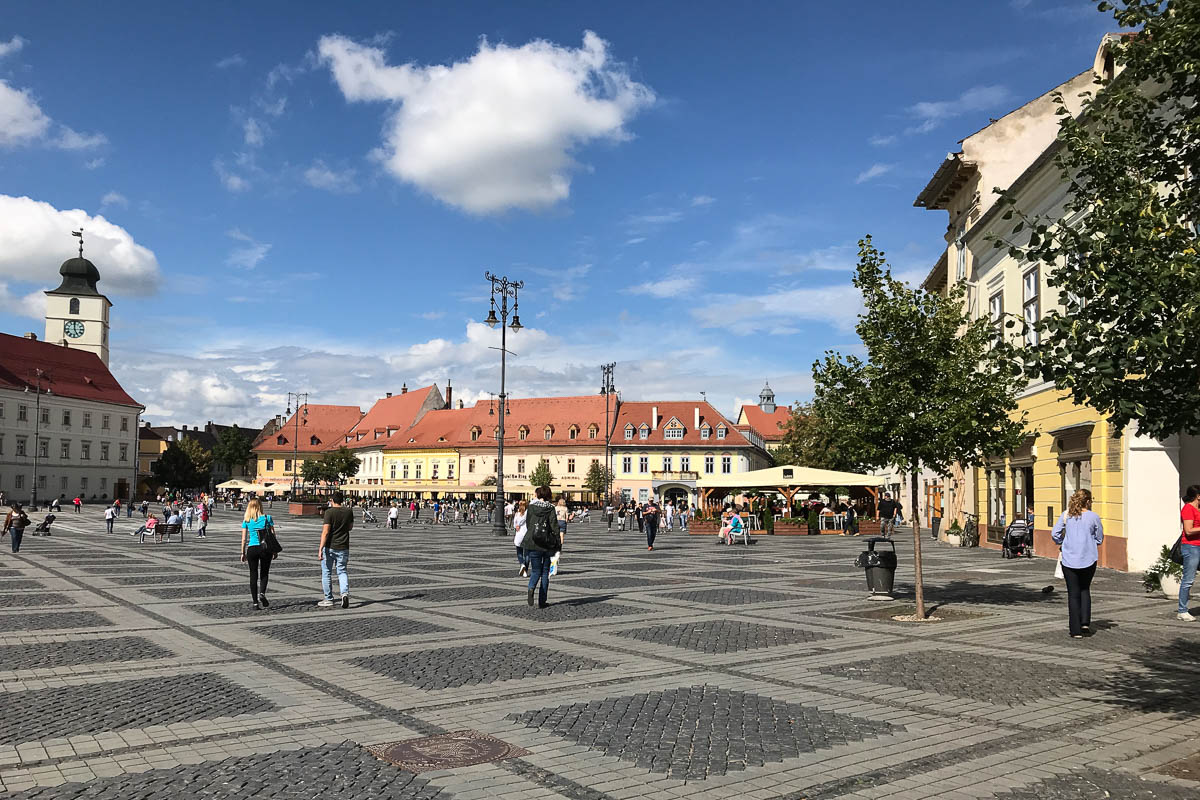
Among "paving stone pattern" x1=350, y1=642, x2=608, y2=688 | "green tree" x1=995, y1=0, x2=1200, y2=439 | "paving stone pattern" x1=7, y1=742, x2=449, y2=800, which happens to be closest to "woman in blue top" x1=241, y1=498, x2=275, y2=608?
"paving stone pattern" x1=350, y1=642, x2=608, y2=688

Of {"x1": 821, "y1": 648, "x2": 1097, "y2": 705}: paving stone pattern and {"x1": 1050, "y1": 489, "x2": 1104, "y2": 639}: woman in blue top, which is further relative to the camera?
{"x1": 1050, "y1": 489, "x2": 1104, "y2": 639}: woman in blue top

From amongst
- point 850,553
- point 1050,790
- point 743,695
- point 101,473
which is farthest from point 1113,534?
point 101,473

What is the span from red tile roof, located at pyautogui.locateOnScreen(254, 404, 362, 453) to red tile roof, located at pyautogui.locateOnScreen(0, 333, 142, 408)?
17.9m

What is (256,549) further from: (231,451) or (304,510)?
(231,451)

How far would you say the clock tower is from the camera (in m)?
109

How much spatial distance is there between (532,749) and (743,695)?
2.44 metres

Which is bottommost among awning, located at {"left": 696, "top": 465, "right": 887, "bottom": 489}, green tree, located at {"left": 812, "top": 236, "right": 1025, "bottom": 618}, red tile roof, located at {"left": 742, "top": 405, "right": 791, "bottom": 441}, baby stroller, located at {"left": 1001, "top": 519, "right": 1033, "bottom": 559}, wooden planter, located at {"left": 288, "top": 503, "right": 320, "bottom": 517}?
wooden planter, located at {"left": 288, "top": 503, "right": 320, "bottom": 517}

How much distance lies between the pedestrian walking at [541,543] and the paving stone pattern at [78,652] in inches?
209

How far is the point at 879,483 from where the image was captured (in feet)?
137

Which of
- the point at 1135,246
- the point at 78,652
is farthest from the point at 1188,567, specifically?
the point at 78,652

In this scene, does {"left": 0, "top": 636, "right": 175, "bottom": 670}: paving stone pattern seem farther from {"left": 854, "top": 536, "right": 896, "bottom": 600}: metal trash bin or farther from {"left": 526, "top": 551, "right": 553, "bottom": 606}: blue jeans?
{"left": 854, "top": 536, "right": 896, "bottom": 600}: metal trash bin

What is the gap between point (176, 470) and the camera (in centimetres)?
10844

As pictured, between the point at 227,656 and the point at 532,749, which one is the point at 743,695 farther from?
the point at 227,656

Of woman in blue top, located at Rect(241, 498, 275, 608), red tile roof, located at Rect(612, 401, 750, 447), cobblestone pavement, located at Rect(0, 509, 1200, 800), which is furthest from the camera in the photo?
red tile roof, located at Rect(612, 401, 750, 447)
